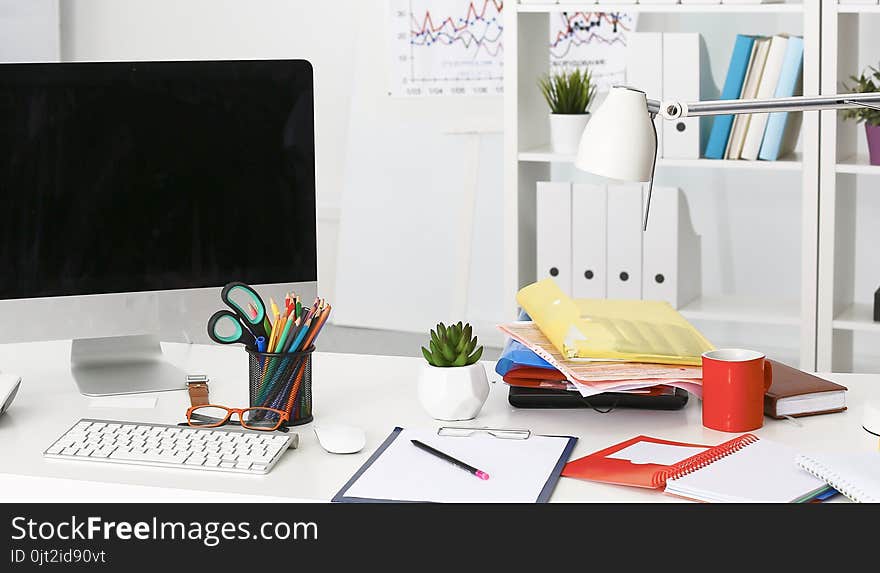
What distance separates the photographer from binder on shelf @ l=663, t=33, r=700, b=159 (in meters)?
3.03

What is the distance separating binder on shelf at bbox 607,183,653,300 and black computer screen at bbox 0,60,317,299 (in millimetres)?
1559

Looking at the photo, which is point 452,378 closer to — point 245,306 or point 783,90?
point 245,306

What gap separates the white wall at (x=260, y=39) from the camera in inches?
172

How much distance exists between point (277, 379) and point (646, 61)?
186 cm

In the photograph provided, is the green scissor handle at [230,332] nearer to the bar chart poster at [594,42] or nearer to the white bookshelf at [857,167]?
the white bookshelf at [857,167]

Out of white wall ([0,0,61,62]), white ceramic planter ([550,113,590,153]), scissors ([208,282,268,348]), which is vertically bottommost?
scissors ([208,282,268,348])

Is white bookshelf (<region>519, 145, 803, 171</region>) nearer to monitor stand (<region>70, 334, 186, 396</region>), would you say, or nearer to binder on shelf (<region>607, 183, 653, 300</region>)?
binder on shelf (<region>607, 183, 653, 300</region>)

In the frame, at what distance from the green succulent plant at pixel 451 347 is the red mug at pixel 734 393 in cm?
30


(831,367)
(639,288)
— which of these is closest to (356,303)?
(639,288)

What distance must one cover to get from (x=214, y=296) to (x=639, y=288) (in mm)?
1715

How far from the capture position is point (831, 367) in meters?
2.99

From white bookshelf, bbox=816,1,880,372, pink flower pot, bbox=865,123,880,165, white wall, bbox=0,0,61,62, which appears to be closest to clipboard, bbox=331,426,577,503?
white bookshelf, bbox=816,1,880,372

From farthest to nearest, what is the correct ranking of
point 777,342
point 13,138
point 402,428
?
point 777,342 → point 13,138 → point 402,428

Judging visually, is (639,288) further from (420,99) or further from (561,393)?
(561,393)
